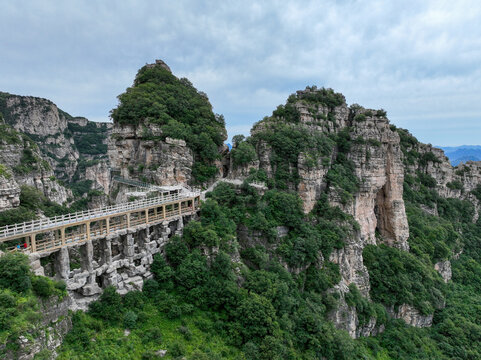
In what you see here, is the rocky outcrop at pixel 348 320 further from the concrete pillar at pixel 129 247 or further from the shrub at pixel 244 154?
the concrete pillar at pixel 129 247

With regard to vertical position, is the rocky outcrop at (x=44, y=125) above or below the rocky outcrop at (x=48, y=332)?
above

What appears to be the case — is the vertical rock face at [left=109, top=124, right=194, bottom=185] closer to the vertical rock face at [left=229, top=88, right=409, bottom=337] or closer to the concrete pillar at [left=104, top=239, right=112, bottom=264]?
the vertical rock face at [left=229, top=88, right=409, bottom=337]

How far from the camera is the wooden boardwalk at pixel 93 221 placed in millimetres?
20094

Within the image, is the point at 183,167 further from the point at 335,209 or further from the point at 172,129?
the point at 335,209

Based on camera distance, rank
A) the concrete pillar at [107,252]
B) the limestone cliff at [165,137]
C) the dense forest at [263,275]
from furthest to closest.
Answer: the limestone cliff at [165,137] → the concrete pillar at [107,252] → the dense forest at [263,275]

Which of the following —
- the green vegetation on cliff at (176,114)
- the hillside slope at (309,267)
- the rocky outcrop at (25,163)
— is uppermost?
the green vegetation on cliff at (176,114)

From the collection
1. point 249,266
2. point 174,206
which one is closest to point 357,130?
point 249,266

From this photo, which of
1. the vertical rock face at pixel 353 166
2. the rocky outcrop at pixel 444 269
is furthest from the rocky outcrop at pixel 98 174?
the rocky outcrop at pixel 444 269

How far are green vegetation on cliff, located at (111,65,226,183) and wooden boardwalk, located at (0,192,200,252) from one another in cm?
809

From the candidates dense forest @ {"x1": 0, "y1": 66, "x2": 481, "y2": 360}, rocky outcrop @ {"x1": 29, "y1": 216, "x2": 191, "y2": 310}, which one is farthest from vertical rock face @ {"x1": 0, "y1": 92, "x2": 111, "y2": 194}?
rocky outcrop @ {"x1": 29, "y1": 216, "x2": 191, "y2": 310}

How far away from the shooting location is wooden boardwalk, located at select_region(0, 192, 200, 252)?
20.1m

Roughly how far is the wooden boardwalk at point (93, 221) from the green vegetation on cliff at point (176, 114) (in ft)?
26.6

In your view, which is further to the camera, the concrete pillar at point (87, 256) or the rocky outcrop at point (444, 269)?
the rocky outcrop at point (444, 269)

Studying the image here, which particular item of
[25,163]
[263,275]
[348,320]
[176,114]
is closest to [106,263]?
[263,275]
